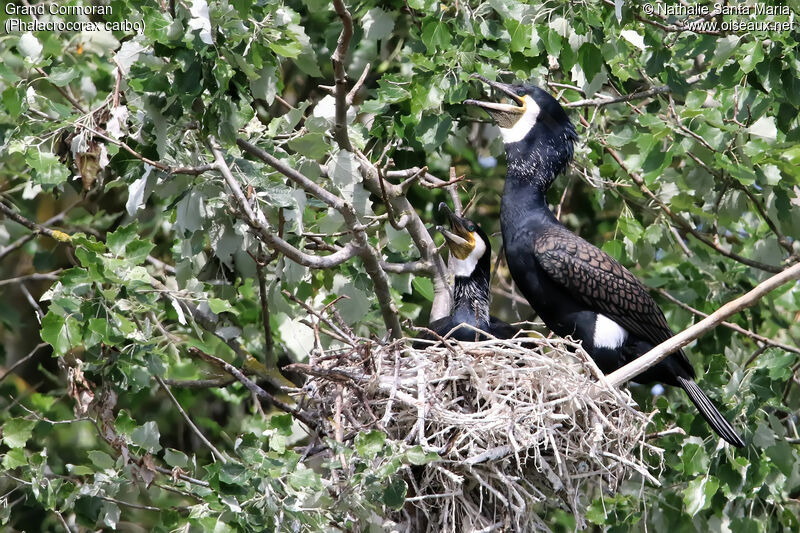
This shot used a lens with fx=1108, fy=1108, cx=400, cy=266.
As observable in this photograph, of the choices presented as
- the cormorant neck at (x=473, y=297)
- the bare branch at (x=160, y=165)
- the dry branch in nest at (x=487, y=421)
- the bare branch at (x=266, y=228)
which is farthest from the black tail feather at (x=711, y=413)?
the bare branch at (x=160, y=165)

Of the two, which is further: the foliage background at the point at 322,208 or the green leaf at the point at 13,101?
the green leaf at the point at 13,101

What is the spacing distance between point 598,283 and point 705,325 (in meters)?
0.99

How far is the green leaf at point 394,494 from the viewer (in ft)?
11.4

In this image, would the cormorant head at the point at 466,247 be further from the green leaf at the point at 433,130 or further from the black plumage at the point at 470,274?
the green leaf at the point at 433,130

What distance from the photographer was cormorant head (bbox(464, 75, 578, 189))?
5.18 meters

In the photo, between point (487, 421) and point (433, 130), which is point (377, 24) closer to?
point (433, 130)

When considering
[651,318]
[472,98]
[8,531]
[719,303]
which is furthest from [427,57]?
[8,531]

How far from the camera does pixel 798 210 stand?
198 inches

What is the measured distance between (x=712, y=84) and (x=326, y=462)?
2533mm

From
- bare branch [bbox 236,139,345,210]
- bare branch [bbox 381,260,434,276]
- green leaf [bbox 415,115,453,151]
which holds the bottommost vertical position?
bare branch [bbox 381,260,434,276]

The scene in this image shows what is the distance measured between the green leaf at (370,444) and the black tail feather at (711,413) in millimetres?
1895

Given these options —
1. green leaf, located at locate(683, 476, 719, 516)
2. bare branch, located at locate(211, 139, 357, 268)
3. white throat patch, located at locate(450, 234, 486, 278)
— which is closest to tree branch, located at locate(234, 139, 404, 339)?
bare branch, located at locate(211, 139, 357, 268)

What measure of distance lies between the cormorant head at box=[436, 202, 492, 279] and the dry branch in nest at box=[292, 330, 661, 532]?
1.04 metres

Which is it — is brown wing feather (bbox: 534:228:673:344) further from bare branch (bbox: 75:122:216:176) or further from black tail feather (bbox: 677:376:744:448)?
bare branch (bbox: 75:122:216:176)
